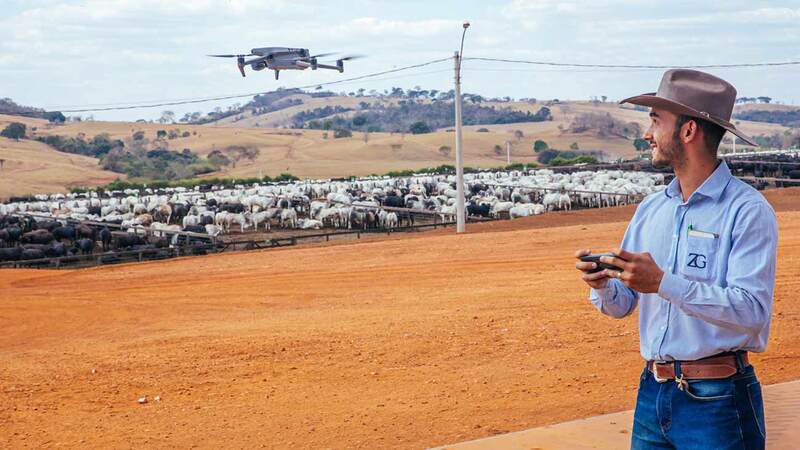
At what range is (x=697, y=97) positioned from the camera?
3.93 m

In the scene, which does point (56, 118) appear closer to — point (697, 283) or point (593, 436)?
point (593, 436)

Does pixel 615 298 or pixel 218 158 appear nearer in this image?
pixel 615 298

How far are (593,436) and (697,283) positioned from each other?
3391mm

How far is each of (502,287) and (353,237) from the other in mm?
18450

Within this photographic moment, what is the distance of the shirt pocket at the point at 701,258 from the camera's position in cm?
383

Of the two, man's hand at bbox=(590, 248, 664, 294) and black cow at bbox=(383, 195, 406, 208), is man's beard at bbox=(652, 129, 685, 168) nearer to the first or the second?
man's hand at bbox=(590, 248, 664, 294)

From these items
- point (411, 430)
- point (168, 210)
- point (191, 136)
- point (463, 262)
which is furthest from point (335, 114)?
A: point (411, 430)

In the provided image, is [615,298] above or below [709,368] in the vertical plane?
above

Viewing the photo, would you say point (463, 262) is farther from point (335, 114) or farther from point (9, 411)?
point (335, 114)

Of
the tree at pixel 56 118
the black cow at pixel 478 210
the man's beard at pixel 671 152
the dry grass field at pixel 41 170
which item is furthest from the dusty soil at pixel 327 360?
the tree at pixel 56 118

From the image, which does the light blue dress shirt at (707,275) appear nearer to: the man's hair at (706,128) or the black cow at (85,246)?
the man's hair at (706,128)

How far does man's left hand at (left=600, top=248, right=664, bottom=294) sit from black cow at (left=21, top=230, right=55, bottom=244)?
3244 centimetres

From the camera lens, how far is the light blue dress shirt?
362 centimetres

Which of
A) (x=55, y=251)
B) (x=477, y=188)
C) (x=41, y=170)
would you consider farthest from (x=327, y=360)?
(x=41, y=170)
